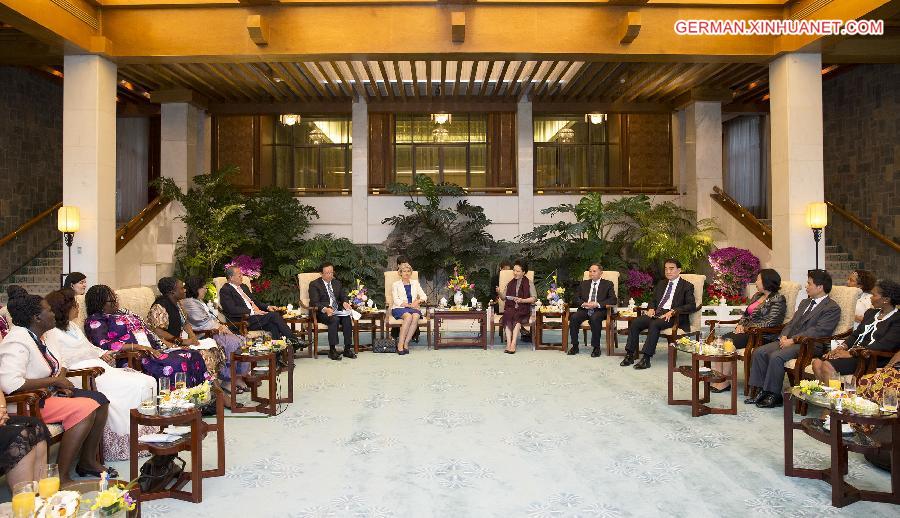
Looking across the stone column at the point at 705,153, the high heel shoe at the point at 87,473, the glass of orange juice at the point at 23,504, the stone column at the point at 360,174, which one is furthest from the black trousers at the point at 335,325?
the stone column at the point at 705,153

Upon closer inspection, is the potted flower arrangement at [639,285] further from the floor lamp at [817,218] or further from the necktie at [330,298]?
the necktie at [330,298]

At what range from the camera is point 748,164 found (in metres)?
17.3

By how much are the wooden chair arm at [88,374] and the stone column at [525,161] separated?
409 inches

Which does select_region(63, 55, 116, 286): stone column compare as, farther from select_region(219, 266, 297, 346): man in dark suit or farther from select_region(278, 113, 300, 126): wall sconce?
select_region(278, 113, 300, 126): wall sconce

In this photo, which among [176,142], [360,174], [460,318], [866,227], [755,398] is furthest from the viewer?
[360,174]

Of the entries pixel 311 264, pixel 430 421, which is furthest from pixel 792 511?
pixel 311 264

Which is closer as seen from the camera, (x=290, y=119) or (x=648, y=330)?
(x=648, y=330)

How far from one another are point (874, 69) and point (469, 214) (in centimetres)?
783

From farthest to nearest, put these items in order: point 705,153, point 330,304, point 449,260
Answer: point 705,153
point 449,260
point 330,304

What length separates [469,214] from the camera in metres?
13.6

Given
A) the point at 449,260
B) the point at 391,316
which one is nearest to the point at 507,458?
the point at 391,316

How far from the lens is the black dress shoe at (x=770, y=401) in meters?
6.38

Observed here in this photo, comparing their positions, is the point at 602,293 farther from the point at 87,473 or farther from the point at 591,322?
the point at 87,473

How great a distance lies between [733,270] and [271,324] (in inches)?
313
